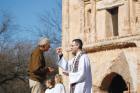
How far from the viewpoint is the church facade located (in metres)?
18.0

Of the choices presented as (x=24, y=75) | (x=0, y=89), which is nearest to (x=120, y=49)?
(x=24, y=75)

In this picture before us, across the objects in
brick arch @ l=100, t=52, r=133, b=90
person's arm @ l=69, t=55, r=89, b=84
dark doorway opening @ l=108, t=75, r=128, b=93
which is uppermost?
person's arm @ l=69, t=55, r=89, b=84

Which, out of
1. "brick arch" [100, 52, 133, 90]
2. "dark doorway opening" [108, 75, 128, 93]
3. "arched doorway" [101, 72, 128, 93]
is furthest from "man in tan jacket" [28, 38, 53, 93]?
"dark doorway opening" [108, 75, 128, 93]

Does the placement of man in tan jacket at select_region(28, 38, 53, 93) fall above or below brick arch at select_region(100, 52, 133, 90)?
above

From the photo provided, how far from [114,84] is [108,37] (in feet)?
6.94

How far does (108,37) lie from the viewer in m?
19.2

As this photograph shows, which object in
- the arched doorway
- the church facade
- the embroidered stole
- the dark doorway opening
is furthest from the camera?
the dark doorway opening

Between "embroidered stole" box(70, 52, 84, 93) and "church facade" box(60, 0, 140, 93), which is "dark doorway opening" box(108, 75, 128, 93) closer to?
"church facade" box(60, 0, 140, 93)

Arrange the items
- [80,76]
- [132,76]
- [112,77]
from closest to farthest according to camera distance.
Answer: [80,76]
[132,76]
[112,77]

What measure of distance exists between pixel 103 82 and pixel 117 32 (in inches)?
88.9

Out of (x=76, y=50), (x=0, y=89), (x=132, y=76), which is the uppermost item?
(x=76, y=50)

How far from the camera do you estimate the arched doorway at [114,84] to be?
1917 centimetres

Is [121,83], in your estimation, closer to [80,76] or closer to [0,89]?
[80,76]

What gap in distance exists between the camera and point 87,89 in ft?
28.2
